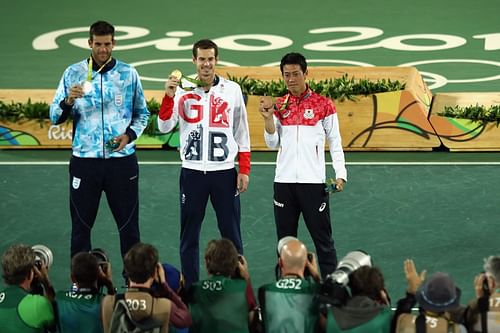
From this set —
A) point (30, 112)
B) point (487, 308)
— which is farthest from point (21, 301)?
point (30, 112)

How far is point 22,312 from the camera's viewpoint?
8633 mm

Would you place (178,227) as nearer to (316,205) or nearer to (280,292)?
(316,205)

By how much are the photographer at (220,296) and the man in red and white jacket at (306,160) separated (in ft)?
6.60

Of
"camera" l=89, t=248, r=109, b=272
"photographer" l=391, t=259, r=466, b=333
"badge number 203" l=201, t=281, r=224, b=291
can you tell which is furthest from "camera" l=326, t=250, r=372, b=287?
"camera" l=89, t=248, r=109, b=272

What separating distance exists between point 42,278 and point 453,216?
5.92m

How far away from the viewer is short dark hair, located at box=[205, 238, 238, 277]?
8.79 m

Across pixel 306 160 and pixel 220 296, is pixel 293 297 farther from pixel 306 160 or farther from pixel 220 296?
pixel 306 160

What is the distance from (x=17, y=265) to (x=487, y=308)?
11.3 ft

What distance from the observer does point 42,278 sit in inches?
355

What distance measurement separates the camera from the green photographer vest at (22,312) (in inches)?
340

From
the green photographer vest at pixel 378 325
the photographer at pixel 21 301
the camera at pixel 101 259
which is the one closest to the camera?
the green photographer vest at pixel 378 325

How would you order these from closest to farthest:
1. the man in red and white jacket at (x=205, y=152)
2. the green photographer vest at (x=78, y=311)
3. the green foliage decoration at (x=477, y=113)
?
the green photographer vest at (x=78, y=311)
the man in red and white jacket at (x=205, y=152)
the green foliage decoration at (x=477, y=113)

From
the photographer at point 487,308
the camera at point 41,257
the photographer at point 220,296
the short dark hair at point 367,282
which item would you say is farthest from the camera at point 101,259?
the photographer at point 487,308

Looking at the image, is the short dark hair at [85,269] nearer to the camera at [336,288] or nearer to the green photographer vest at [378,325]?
the camera at [336,288]
